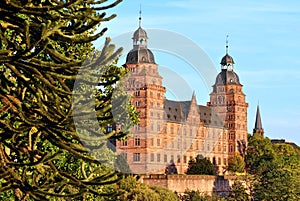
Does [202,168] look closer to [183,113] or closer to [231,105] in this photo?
[183,113]

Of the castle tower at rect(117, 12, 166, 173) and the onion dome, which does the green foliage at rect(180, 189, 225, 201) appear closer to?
the castle tower at rect(117, 12, 166, 173)

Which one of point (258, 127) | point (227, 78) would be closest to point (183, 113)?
point (227, 78)

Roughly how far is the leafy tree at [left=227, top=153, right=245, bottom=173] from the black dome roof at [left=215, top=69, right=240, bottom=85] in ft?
41.2

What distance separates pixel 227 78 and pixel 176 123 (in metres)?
22.6

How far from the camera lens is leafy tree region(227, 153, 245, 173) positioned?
108m

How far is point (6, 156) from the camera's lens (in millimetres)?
8273

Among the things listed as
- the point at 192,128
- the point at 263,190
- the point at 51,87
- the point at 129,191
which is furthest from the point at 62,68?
the point at 192,128

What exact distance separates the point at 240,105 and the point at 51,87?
362 feet

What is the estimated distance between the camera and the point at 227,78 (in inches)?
4532

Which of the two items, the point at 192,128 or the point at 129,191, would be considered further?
the point at 192,128

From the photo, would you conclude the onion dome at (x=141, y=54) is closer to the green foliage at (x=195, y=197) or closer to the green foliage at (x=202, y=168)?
the green foliage at (x=202, y=168)

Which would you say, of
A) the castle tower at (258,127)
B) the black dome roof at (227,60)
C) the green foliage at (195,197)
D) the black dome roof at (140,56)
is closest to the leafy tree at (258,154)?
the black dome roof at (227,60)

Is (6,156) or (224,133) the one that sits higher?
(224,133)

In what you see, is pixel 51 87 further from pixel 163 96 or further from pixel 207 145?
pixel 207 145
